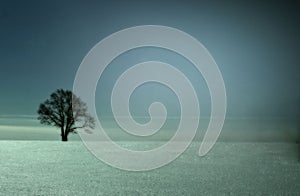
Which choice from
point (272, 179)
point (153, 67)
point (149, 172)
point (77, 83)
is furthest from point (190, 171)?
point (77, 83)

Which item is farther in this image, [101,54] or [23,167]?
[101,54]

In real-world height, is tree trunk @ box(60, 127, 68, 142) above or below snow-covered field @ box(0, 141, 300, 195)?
above

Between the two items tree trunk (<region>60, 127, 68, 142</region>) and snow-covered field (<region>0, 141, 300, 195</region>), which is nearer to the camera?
snow-covered field (<region>0, 141, 300, 195</region>)

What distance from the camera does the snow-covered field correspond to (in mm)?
2697

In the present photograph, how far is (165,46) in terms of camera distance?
349cm

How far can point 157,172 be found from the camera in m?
3.25

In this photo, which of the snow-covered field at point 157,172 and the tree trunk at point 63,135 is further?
the tree trunk at point 63,135

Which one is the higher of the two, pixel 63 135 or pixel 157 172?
pixel 63 135

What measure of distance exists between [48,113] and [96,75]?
1.93 feet

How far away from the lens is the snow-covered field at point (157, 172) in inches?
106

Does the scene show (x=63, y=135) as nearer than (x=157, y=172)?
No

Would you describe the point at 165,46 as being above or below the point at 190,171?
above

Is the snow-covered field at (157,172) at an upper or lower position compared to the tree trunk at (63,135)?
lower

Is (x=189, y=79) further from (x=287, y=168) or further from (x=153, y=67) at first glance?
(x=287, y=168)
